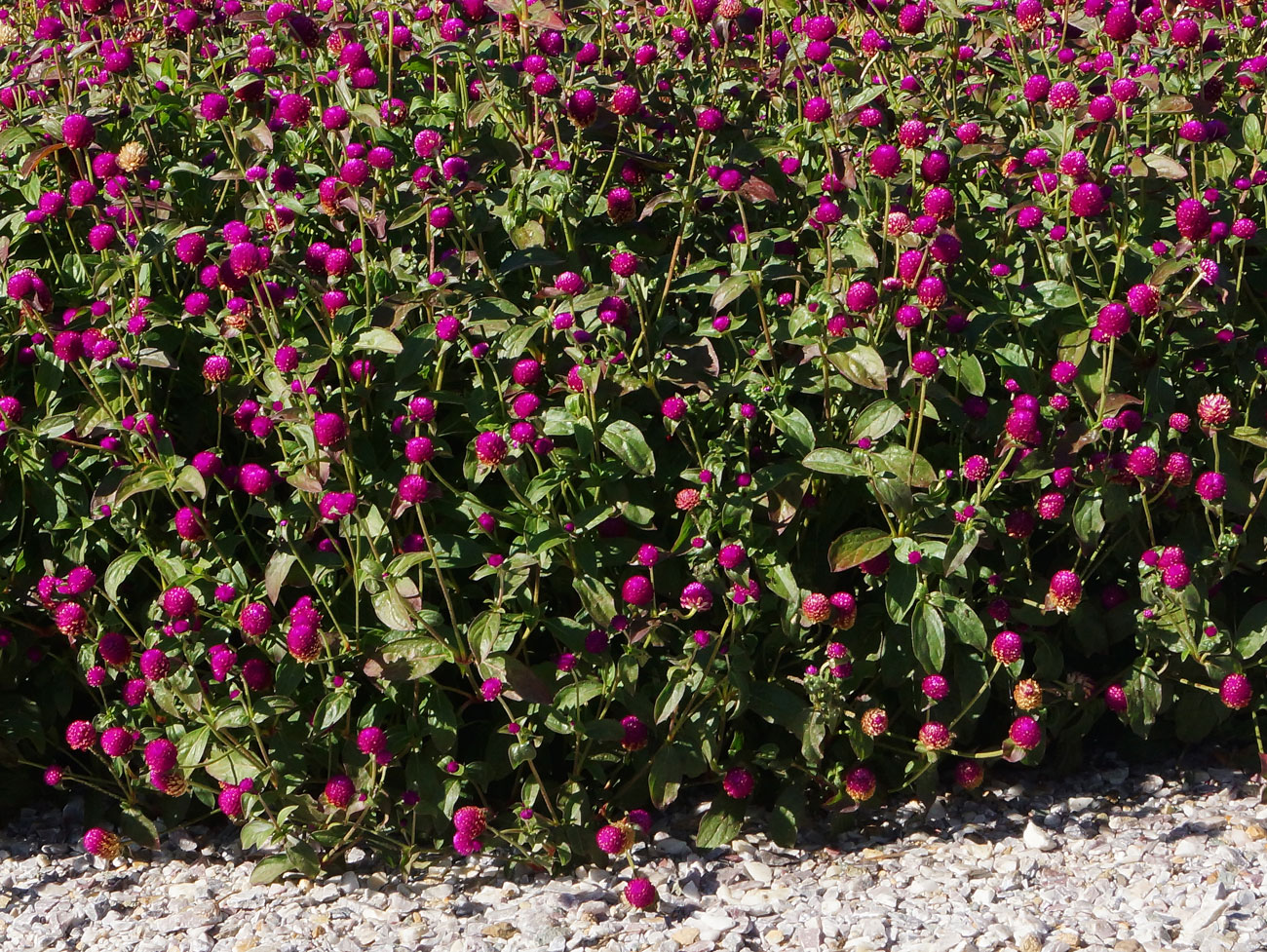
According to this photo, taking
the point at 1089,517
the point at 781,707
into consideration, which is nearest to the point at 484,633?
the point at 781,707

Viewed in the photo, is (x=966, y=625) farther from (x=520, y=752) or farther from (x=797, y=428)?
(x=520, y=752)

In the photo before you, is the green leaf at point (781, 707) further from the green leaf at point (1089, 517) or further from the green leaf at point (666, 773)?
the green leaf at point (1089, 517)

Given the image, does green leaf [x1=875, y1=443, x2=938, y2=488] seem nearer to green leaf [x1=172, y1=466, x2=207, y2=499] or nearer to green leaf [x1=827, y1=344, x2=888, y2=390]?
green leaf [x1=827, y1=344, x2=888, y2=390]

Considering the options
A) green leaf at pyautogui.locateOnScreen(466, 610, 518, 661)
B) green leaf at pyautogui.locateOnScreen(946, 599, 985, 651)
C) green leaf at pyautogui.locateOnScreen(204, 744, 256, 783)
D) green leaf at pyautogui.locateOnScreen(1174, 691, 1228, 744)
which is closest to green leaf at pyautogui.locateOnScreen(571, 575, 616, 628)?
green leaf at pyautogui.locateOnScreen(466, 610, 518, 661)

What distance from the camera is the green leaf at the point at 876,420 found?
283cm

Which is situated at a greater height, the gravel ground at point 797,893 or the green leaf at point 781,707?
the green leaf at point 781,707

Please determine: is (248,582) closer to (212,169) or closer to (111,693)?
(111,693)

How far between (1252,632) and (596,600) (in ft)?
5.03

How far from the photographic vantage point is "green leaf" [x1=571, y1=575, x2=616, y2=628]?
9.37 feet

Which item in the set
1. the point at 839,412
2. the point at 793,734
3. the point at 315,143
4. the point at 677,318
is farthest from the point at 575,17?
the point at 793,734

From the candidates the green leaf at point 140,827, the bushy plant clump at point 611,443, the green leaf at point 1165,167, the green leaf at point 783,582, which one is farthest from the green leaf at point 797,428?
the green leaf at point 140,827

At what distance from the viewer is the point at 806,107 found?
10.3 ft

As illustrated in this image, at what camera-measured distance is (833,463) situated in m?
2.84

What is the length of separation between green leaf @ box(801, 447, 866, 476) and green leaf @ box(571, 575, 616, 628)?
503 mm
